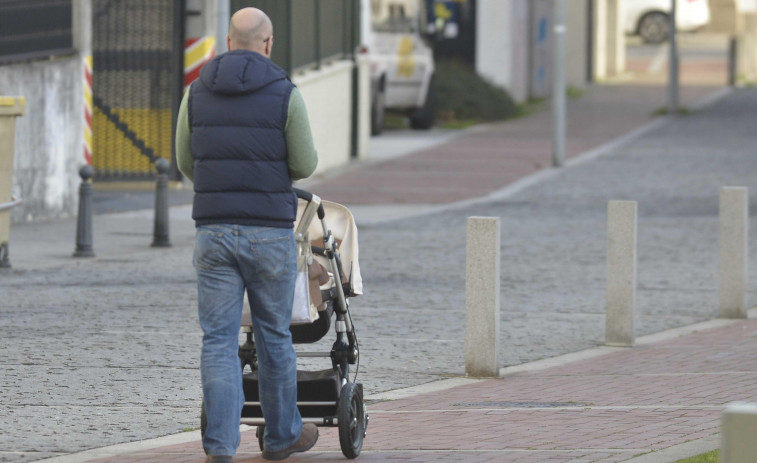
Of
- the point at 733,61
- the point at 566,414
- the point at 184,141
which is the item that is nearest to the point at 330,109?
the point at 566,414

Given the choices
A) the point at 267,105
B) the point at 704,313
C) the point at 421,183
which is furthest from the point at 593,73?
the point at 267,105

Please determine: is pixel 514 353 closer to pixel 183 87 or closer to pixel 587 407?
pixel 587 407

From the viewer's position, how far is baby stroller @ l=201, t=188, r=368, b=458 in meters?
6.10

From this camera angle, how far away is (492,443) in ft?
21.9

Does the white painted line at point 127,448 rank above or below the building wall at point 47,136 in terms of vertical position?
below

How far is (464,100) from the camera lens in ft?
114

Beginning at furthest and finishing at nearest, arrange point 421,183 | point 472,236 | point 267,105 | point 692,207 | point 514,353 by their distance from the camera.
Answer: point 421,183, point 692,207, point 514,353, point 472,236, point 267,105

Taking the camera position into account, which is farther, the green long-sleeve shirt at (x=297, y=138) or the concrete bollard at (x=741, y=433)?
the green long-sleeve shirt at (x=297, y=138)

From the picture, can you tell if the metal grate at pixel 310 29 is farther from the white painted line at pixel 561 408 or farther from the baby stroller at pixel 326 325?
the baby stroller at pixel 326 325

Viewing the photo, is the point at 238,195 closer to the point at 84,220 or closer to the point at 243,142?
the point at 243,142

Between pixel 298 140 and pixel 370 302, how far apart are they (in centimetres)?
594

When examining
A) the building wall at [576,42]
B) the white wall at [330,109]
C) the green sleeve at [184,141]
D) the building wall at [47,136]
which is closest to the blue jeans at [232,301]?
the green sleeve at [184,141]

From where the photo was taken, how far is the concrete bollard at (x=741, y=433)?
3.20 metres

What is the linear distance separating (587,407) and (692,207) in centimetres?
1207
